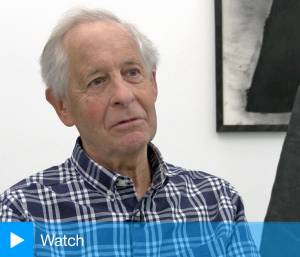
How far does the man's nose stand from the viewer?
36.5 inches

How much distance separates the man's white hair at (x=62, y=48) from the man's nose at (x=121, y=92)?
0.08 m

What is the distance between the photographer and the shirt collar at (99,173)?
0.95 m

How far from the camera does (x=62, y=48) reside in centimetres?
96

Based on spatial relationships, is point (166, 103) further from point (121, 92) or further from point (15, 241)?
point (15, 241)

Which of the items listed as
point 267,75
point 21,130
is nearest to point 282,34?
point 267,75

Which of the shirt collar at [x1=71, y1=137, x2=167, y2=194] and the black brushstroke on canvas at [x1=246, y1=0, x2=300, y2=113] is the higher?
the black brushstroke on canvas at [x1=246, y1=0, x2=300, y2=113]

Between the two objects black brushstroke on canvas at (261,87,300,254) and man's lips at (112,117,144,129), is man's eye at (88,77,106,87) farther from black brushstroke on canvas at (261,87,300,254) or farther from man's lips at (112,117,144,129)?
black brushstroke on canvas at (261,87,300,254)

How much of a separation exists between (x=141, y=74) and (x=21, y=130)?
0.70 m

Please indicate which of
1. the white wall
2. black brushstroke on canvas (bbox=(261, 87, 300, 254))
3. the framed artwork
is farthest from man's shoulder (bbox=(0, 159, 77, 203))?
the framed artwork

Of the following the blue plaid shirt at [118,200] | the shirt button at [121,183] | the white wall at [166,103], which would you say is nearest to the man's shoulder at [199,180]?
the blue plaid shirt at [118,200]

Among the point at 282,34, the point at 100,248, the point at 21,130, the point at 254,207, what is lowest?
the point at 254,207

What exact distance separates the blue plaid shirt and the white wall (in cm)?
58

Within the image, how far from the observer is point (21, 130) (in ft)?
5.14

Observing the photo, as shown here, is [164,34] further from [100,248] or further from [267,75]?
[100,248]
